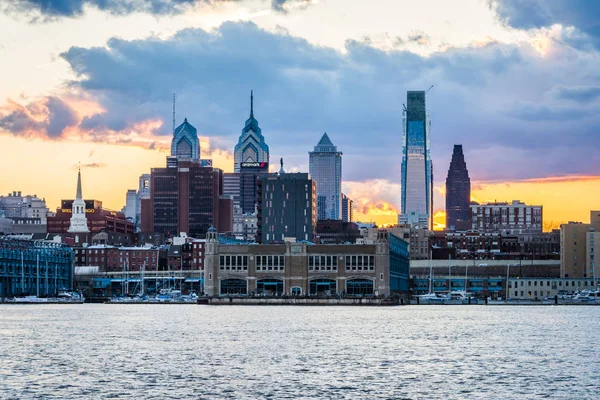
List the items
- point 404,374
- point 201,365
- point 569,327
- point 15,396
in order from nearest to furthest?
point 15,396, point 404,374, point 201,365, point 569,327

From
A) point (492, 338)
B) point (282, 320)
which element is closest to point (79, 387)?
point (492, 338)

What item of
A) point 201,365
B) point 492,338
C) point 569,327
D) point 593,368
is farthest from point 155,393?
point 569,327

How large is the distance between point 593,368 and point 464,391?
16.6 metres

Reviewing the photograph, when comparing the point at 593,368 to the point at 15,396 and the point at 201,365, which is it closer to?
the point at 201,365

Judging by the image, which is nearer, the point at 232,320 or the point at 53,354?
the point at 53,354

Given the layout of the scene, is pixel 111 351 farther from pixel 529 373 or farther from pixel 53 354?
pixel 529 373

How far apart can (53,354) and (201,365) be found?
46.5 feet

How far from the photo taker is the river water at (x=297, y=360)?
68938 millimetres

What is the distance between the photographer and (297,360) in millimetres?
86562

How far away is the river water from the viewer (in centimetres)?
6894

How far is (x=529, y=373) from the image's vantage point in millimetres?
78625

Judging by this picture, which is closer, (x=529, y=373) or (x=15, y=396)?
(x=15, y=396)

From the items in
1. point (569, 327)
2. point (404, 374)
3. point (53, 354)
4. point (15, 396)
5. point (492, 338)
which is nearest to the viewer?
point (15, 396)

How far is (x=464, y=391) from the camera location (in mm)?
68875
